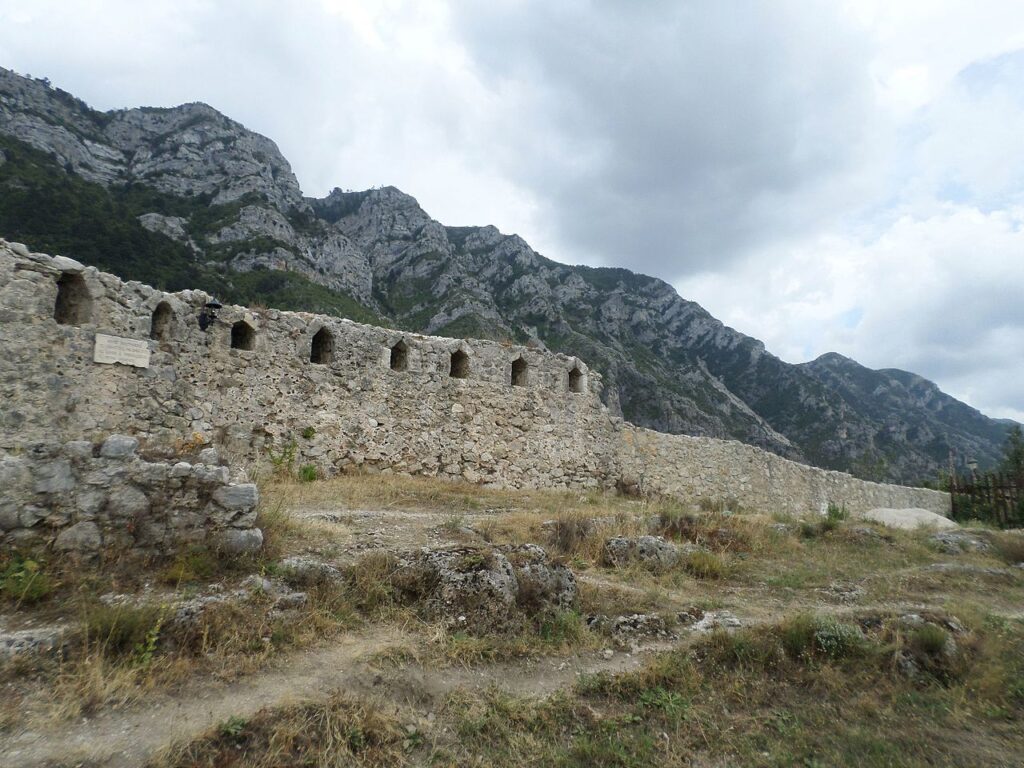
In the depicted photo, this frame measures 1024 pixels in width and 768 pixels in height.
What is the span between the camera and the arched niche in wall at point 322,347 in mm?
13914

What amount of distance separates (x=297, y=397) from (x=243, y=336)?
190cm

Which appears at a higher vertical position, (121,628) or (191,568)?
(191,568)

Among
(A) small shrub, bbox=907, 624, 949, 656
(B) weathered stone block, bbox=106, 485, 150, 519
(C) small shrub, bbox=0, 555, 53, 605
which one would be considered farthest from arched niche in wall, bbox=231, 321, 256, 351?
(A) small shrub, bbox=907, 624, 949, 656

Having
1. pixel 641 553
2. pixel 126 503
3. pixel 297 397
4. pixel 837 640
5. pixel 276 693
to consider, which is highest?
pixel 297 397

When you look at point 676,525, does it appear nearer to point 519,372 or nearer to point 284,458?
point 519,372

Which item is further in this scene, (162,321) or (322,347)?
(322,347)

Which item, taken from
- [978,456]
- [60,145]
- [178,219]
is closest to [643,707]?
[178,219]

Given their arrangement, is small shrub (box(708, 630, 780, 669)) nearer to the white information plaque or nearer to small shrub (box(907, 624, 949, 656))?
small shrub (box(907, 624, 949, 656))

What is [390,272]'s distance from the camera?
81438 mm

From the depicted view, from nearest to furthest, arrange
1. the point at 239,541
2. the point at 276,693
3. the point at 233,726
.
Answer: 1. the point at 233,726
2. the point at 276,693
3. the point at 239,541

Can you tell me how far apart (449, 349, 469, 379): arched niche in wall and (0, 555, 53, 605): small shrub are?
440 inches

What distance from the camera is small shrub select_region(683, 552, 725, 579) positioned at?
8.55 metres

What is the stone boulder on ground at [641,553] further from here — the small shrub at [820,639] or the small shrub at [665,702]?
the small shrub at [665,702]

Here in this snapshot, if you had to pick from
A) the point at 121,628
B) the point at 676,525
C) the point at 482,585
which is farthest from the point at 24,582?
the point at 676,525
